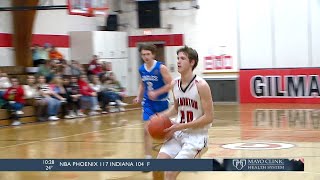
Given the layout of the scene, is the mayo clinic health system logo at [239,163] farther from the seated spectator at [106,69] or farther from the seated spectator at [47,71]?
the seated spectator at [106,69]

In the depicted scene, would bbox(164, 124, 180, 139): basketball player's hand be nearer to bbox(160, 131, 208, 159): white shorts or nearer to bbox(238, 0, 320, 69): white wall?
bbox(160, 131, 208, 159): white shorts

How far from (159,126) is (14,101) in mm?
12025

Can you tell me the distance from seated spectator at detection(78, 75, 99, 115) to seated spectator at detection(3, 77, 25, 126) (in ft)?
9.25

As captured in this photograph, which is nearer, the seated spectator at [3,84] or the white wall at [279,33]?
the seated spectator at [3,84]

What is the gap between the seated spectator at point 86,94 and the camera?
1969 cm

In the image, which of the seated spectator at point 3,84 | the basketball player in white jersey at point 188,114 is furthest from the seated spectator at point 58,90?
the basketball player in white jersey at point 188,114

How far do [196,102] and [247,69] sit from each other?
60.4 ft

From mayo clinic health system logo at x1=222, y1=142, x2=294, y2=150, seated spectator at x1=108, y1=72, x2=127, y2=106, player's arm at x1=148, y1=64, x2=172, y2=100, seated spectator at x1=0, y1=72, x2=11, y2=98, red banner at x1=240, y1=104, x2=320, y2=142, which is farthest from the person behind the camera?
seated spectator at x1=108, y1=72, x2=127, y2=106

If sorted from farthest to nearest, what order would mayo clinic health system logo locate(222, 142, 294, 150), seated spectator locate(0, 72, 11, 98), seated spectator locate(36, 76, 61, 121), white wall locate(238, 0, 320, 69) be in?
white wall locate(238, 0, 320, 69)
seated spectator locate(36, 76, 61, 121)
seated spectator locate(0, 72, 11, 98)
mayo clinic health system logo locate(222, 142, 294, 150)

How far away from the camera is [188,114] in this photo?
588 cm

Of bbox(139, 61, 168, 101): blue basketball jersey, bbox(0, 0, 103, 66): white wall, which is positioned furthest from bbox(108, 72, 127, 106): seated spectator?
bbox(139, 61, 168, 101): blue basketball jersey

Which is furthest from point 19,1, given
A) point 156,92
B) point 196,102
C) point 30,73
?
point 196,102

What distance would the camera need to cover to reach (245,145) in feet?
35.3

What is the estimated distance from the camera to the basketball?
593 cm
